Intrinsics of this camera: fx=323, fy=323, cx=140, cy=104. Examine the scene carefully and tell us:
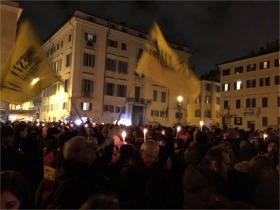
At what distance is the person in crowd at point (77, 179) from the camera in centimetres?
308

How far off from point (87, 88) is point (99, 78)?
2497 mm

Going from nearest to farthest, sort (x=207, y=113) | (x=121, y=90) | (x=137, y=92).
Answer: (x=121, y=90) < (x=137, y=92) < (x=207, y=113)

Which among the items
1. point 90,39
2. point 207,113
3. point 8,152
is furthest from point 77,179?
point 207,113

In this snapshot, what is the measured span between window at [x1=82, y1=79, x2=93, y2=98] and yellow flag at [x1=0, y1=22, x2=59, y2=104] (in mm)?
35444

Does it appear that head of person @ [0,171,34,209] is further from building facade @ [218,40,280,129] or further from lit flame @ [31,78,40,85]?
building facade @ [218,40,280,129]

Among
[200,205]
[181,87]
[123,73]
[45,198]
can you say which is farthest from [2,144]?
[123,73]

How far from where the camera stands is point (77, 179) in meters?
3.19

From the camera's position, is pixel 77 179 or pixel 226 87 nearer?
pixel 77 179

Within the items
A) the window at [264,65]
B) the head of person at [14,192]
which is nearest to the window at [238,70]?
the window at [264,65]

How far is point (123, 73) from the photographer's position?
4728 cm

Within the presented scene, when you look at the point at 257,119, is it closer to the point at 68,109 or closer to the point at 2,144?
the point at 68,109

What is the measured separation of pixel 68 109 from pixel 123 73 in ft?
35.9

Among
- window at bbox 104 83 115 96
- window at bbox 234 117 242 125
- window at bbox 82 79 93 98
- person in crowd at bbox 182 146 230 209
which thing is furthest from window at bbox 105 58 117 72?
person in crowd at bbox 182 146 230 209

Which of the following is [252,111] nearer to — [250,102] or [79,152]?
[250,102]
